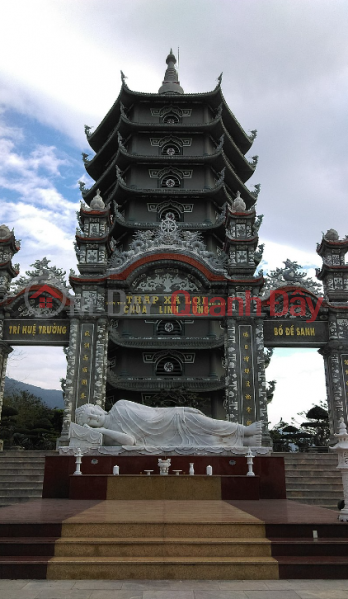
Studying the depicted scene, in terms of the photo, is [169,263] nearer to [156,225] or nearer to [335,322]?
[156,225]

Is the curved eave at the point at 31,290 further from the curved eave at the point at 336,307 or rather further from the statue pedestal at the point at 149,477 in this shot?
the curved eave at the point at 336,307

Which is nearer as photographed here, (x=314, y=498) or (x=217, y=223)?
(x=314, y=498)

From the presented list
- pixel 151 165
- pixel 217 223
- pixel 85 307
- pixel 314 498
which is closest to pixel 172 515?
pixel 314 498

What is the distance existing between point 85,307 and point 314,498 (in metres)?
10.0

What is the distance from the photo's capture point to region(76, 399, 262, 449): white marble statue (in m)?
11.3

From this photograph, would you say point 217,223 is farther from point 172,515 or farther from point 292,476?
point 172,515

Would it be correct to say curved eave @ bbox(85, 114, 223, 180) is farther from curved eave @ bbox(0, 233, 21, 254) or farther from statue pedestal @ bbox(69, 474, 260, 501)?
statue pedestal @ bbox(69, 474, 260, 501)

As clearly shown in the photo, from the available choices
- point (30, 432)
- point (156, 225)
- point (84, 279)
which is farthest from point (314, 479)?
point (30, 432)

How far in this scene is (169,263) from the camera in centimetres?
Result: 1881

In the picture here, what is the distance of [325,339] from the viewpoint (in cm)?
1830

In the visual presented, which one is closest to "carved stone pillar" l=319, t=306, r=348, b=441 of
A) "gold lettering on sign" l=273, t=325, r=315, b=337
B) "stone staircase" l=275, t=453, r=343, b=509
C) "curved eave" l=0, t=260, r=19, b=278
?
"gold lettering on sign" l=273, t=325, r=315, b=337

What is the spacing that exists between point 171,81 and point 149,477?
2769 cm

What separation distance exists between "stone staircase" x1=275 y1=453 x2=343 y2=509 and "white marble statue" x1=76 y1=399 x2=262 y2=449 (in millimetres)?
2942

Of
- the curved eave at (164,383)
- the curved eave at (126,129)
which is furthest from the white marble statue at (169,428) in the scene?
the curved eave at (126,129)
